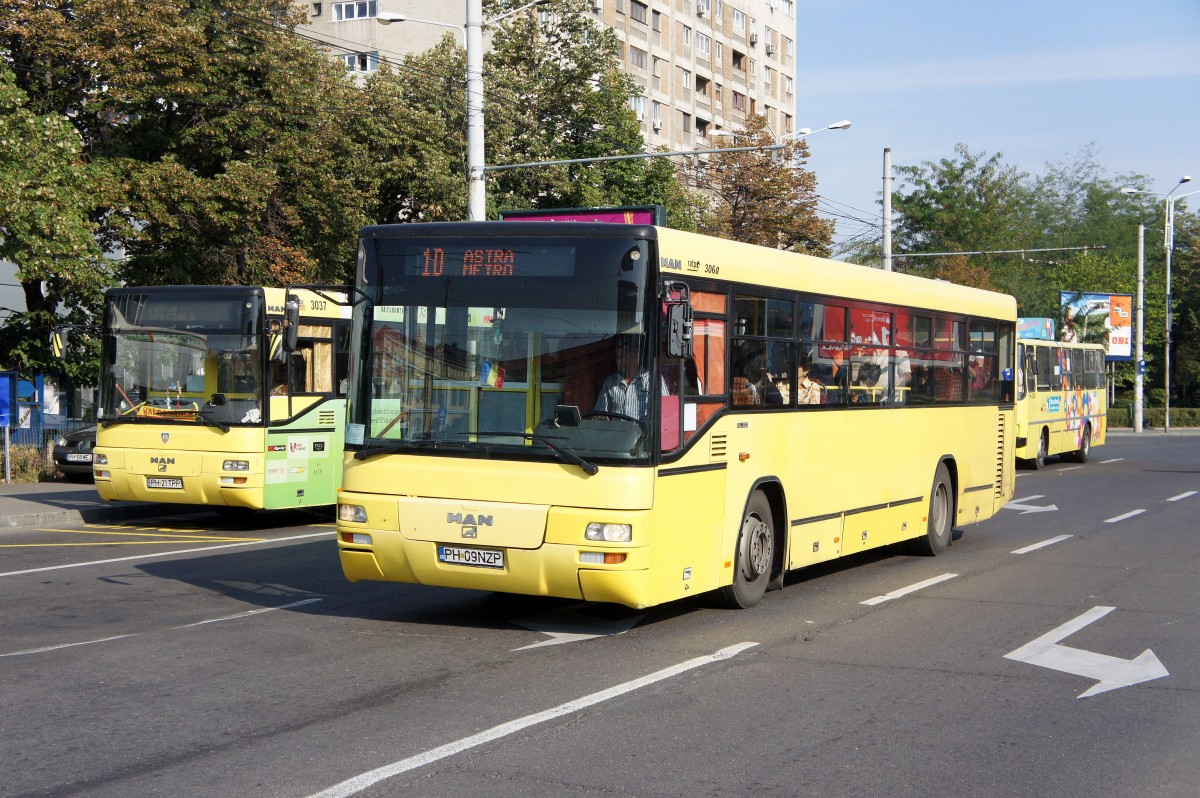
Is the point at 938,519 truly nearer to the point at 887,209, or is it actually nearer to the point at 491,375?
the point at 491,375

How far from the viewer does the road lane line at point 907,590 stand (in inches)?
455

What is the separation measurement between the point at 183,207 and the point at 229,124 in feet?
7.64

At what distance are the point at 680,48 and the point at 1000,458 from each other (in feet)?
198

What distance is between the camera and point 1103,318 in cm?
6353

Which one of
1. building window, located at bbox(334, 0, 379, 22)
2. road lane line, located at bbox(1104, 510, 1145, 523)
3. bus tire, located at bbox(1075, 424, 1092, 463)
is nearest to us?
road lane line, located at bbox(1104, 510, 1145, 523)

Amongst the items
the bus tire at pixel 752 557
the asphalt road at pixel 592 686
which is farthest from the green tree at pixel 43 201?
the bus tire at pixel 752 557

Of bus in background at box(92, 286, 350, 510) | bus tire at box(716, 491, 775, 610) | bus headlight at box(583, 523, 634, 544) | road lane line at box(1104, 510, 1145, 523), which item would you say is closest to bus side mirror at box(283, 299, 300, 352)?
bus in background at box(92, 286, 350, 510)

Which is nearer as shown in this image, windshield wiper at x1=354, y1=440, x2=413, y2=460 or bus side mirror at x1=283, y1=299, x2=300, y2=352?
windshield wiper at x1=354, y1=440, x2=413, y2=460

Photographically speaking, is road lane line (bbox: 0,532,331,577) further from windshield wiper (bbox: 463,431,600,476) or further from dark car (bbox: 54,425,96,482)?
dark car (bbox: 54,425,96,482)

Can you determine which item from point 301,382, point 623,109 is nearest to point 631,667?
point 301,382

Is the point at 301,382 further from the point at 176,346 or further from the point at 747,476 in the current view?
the point at 747,476

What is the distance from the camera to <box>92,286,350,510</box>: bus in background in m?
16.7

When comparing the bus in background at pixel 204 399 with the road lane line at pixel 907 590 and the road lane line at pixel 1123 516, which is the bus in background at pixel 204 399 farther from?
the road lane line at pixel 1123 516

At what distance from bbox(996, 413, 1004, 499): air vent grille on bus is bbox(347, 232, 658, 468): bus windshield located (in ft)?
30.0
